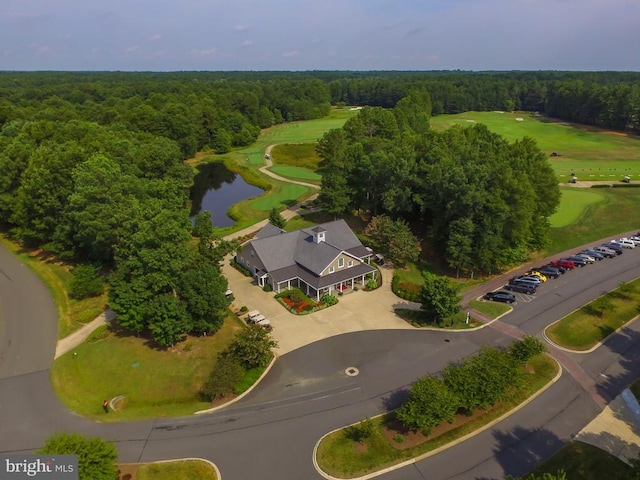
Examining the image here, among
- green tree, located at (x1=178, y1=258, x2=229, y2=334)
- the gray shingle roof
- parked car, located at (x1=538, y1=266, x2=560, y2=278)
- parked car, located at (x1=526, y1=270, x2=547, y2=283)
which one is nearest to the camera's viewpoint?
green tree, located at (x1=178, y1=258, x2=229, y2=334)

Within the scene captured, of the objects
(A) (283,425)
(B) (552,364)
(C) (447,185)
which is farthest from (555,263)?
(A) (283,425)

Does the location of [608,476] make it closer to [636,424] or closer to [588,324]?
[636,424]

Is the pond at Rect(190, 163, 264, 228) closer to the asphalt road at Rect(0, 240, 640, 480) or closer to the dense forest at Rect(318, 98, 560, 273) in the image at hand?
the dense forest at Rect(318, 98, 560, 273)

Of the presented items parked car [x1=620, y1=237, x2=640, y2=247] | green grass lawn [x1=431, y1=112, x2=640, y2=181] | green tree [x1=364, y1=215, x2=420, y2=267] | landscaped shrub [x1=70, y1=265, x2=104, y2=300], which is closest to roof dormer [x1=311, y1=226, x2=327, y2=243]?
green tree [x1=364, y1=215, x2=420, y2=267]

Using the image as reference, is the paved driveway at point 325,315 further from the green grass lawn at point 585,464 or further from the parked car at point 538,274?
the green grass lawn at point 585,464

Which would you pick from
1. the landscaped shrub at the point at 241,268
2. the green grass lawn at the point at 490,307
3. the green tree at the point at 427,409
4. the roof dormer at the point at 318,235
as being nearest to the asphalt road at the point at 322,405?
the green grass lawn at the point at 490,307

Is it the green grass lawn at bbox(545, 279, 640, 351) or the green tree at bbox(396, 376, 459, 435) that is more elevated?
the green tree at bbox(396, 376, 459, 435)

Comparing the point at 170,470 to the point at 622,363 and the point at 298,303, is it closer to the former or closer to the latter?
the point at 298,303

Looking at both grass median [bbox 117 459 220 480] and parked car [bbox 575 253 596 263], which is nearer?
grass median [bbox 117 459 220 480]
